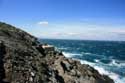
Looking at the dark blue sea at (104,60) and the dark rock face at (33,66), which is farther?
the dark blue sea at (104,60)

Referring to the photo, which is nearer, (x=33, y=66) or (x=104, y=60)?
(x=33, y=66)

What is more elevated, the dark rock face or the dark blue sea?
the dark rock face

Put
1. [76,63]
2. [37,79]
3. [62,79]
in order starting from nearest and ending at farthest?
1. [37,79]
2. [62,79]
3. [76,63]

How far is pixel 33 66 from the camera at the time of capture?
44.0ft

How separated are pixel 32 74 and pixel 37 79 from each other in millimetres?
351

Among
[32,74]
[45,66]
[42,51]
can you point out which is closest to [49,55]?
[42,51]

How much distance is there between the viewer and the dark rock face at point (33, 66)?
12289 mm

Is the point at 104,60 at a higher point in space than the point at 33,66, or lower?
lower

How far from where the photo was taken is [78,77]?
14.4 m

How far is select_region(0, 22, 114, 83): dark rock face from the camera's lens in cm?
1229

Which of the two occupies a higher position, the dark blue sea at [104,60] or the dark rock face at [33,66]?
the dark rock face at [33,66]

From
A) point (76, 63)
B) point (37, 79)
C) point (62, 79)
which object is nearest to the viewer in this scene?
point (37, 79)

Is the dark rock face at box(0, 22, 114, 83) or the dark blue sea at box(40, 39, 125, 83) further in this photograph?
the dark blue sea at box(40, 39, 125, 83)

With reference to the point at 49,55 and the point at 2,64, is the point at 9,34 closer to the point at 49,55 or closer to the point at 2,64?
the point at 49,55
